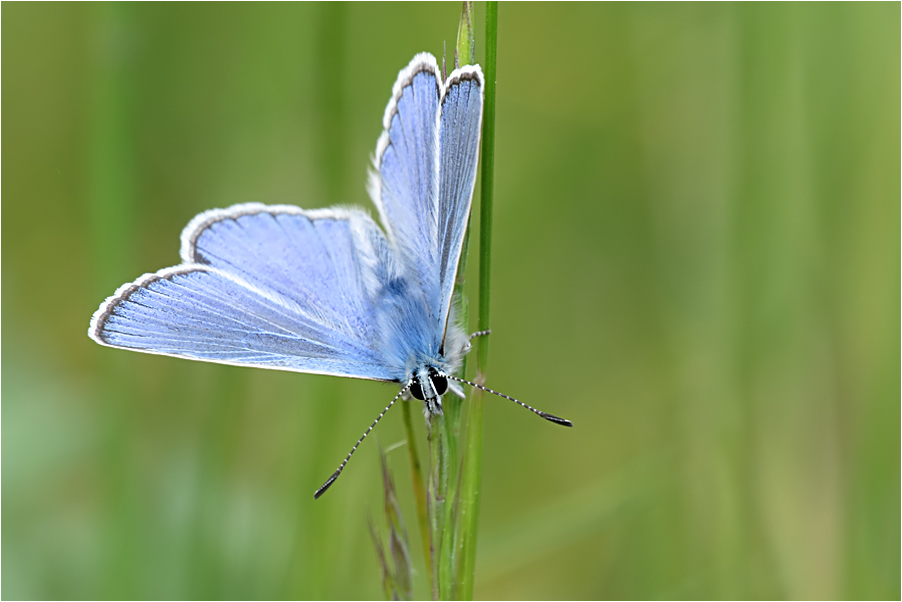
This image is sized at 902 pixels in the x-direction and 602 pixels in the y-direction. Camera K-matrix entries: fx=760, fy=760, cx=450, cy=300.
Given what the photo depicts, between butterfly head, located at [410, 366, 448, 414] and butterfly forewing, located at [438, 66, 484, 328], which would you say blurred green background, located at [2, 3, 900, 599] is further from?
butterfly head, located at [410, 366, 448, 414]

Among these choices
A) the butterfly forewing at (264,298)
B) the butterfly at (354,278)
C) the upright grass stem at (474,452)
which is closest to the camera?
the upright grass stem at (474,452)

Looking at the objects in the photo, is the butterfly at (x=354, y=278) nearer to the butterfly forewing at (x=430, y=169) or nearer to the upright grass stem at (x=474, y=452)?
the butterfly forewing at (x=430, y=169)

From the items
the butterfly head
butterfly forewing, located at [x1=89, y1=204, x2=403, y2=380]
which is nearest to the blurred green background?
butterfly forewing, located at [x1=89, y1=204, x2=403, y2=380]

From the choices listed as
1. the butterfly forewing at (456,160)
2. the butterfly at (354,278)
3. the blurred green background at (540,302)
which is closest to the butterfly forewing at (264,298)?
the butterfly at (354,278)

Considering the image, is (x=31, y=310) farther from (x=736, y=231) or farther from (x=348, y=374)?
(x=736, y=231)

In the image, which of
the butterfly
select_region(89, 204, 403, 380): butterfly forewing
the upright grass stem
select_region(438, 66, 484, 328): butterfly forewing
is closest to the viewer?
the upright grass stem

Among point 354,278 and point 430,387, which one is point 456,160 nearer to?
point 430,387

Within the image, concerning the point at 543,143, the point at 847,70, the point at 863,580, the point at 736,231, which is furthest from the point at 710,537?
the point at 543,143

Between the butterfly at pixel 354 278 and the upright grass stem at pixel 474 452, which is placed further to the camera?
the butterfly at pixel 354 278

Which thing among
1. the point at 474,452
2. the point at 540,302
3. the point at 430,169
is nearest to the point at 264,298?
the point at 430,169
